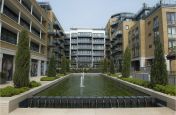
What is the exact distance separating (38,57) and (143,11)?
3508cm

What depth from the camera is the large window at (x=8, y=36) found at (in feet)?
90.6

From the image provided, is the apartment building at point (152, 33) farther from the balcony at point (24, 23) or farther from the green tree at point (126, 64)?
the balcony at point (24, 23)

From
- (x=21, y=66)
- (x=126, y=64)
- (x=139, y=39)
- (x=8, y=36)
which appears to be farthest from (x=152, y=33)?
(x=21, y=66)

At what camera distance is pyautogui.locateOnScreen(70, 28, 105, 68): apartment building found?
95.4 m

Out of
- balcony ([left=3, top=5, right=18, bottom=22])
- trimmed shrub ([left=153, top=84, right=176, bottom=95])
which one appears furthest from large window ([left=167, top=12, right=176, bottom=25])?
balcony ([left=3, top=5, right=18, bottom=22])

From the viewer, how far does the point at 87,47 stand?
95938 millimetres

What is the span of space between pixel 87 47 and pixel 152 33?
5112 cm

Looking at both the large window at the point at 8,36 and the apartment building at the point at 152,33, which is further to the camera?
the apartment building at the point at 152,33

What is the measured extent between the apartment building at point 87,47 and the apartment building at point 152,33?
3320 centimetres

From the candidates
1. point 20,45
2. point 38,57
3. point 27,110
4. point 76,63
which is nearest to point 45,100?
point 27,110

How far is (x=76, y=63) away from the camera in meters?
94.9

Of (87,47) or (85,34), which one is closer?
(87,47)

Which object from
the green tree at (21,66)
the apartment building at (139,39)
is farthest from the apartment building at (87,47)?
the green tree at (21,66)

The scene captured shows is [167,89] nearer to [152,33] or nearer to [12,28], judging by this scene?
[12,28]
